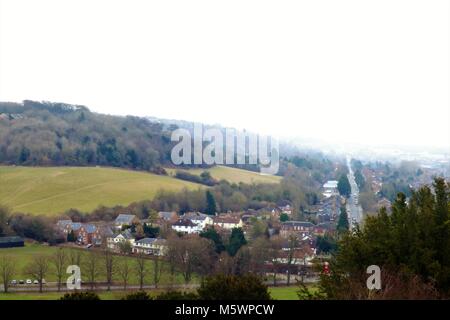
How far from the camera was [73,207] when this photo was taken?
3728 cm

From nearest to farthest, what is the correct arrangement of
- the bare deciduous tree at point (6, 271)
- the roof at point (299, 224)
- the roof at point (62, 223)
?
1. the bare deciduous tree at point (6, 271)
2. the roof at point (62, 223)
3. the roof at point (299, 224)

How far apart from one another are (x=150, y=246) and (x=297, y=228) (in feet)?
35.2

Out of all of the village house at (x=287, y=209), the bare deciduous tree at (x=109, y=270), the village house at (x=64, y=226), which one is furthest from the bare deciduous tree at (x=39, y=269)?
the village house at (x=287, y=209)

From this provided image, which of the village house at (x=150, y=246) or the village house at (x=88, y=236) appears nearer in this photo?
the village house at (x=150, y=246)

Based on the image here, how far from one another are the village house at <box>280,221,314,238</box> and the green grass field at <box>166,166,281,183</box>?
46.5ft

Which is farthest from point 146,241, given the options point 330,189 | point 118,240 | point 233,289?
point 330,189

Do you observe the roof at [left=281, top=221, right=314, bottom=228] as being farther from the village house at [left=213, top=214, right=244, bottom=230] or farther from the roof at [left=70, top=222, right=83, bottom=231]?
the roof at [left=70, top=222, right=83, bottom=231]

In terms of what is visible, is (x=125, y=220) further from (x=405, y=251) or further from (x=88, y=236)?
(x=405, y=251)

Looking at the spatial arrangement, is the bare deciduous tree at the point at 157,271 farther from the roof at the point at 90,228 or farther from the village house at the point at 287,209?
the village house at the point at 287,209

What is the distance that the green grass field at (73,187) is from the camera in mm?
38156

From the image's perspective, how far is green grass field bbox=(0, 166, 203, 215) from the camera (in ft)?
125

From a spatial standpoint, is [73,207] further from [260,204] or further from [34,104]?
[34,104]

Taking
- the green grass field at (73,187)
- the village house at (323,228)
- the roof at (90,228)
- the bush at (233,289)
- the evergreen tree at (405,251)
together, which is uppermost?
the evergreen tree at (405,251)

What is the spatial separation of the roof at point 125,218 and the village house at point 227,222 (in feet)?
17.5
